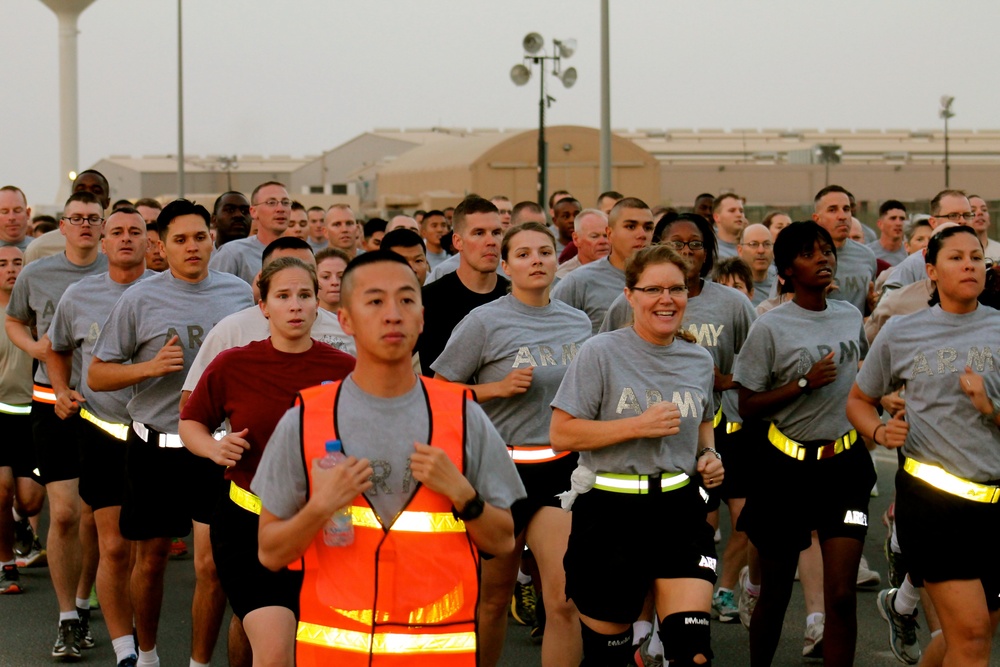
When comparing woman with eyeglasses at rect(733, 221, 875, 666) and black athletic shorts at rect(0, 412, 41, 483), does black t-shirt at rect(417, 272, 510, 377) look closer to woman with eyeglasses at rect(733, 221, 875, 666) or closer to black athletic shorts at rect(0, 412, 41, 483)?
woman with eyeglasses at rect(733, 221, 875, 666)

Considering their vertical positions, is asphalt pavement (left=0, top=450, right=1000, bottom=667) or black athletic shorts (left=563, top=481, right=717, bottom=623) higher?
black athletic shorts (left=563, top=481, right=717, bottom=623)

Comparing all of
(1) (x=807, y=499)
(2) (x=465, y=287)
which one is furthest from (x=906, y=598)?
(2) (x=465, y=287)

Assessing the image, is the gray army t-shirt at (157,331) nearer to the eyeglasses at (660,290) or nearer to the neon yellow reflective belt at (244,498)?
the neon yellow reflective belt at (244,498)

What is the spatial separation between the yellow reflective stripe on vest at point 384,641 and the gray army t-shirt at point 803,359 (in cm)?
312

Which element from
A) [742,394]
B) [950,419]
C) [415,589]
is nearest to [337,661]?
[415,589]

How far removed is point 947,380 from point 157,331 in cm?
380

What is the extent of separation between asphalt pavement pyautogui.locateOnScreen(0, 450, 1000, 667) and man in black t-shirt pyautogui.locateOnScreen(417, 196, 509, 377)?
177cm

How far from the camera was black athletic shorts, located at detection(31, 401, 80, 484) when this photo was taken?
8422 millimetres

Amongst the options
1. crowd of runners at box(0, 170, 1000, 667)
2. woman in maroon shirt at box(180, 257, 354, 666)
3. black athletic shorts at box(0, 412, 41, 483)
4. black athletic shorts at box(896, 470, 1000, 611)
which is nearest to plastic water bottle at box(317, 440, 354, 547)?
crowd of runners at box(0, 170, 1000, 667)

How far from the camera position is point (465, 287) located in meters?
7.87

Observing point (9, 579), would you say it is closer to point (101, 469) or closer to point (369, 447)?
point (101, 469)

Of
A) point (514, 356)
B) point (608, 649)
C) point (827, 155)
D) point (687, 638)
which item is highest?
point (827, 155)

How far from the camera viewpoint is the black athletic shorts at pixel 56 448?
332 inches

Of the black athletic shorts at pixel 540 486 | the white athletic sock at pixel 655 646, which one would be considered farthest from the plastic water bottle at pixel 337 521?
the white athletic sock at pixel 655 646
